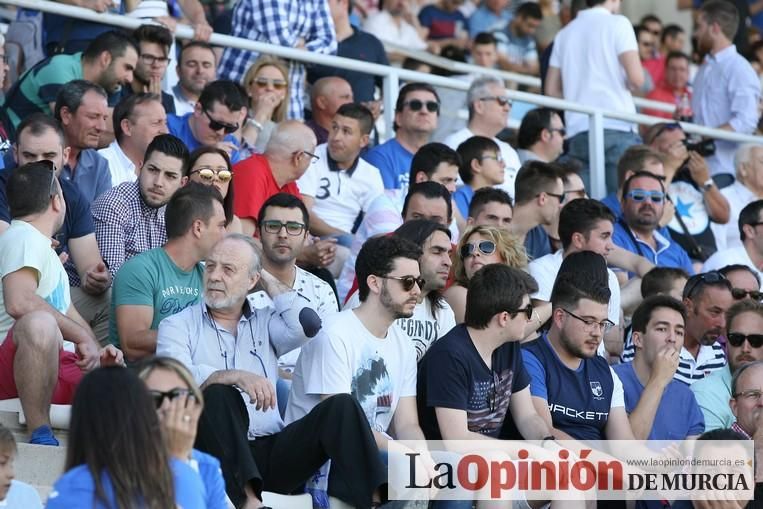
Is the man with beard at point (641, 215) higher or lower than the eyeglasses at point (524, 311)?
higher

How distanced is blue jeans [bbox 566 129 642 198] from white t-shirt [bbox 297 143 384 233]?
7.54 ft

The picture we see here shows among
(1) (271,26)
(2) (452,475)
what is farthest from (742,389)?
(1) (271,26)

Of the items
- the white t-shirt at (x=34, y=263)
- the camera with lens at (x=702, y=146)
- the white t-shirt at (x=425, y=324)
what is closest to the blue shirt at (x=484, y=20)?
the camera with lens at (x=702, y=146)

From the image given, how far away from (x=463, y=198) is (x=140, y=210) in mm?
2777

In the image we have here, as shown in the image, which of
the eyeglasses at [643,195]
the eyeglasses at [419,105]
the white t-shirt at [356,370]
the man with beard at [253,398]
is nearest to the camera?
the man with beard at [253,398]

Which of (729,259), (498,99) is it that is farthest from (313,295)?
(729,259)

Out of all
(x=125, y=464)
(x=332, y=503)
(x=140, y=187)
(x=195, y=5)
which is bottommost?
(x=332, y=503)

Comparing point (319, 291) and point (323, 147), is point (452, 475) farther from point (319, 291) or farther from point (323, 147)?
point (323, 147)

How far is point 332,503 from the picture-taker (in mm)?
6453

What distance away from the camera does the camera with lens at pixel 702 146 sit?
12.4m

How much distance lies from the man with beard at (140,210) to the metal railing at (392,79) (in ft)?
7.46

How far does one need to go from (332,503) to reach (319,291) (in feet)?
5.86

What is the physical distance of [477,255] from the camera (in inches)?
320

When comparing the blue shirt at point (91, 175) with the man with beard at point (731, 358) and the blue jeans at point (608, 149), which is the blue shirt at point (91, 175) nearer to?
the man with beard at point (731, 358)
